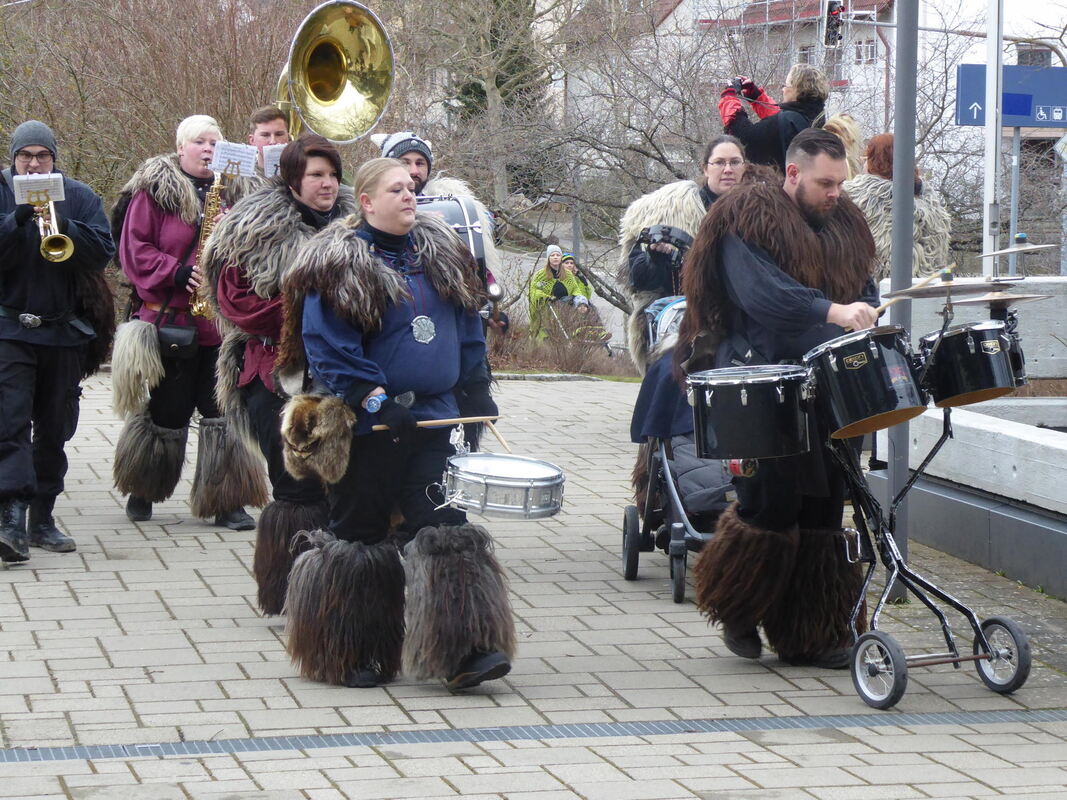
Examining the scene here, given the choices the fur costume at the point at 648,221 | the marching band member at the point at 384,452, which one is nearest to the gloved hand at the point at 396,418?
the marching band member at the point at 384,452

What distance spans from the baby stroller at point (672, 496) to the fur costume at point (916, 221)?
2167mm

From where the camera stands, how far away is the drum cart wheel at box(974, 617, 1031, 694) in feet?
18.3

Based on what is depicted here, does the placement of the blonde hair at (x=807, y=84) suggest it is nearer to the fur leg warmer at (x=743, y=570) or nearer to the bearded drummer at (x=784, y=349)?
the bearded drummer at (x=784, y=349)

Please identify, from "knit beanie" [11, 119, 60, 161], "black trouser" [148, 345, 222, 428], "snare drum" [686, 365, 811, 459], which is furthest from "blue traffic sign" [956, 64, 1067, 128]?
"snare drum" [686, 365, 811, 459]

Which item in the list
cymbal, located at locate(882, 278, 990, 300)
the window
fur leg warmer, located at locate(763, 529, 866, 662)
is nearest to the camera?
cymbal, located at locate(882, 278, 990, 300)

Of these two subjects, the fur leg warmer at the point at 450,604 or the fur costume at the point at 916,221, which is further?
the fur costume at the point at 916,221

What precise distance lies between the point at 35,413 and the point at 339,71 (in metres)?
2.22

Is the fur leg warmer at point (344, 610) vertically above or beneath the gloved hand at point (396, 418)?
beneath

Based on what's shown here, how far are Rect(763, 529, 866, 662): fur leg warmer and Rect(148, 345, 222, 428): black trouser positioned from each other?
12.2 ft

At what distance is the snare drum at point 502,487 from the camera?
17.3 ft

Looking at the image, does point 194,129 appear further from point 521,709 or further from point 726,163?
point 521,709

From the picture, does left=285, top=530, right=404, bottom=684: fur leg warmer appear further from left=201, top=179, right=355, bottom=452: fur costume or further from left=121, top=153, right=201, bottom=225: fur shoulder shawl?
left=121, top=153, right=201, bottom=225: fur shoulder shawl

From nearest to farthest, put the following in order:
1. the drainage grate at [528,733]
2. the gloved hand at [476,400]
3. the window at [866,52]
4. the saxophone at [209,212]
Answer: the drainage grate at [528,733], the gloved hand at [476,400], the saxophone at [209,212], the window at [866,52]

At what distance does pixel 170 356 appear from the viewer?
27.8ft
